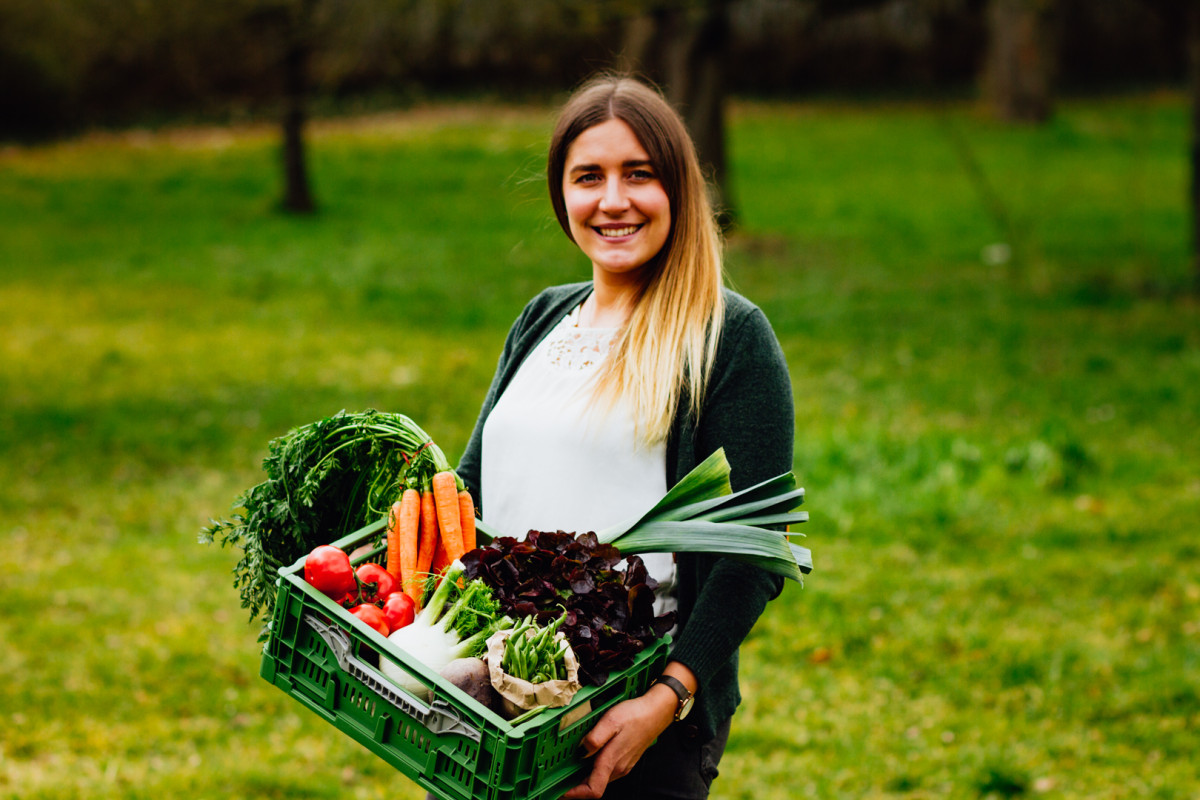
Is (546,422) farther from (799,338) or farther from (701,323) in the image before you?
(799,338)

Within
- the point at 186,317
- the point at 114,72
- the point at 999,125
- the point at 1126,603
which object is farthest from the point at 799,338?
the point at 114,72

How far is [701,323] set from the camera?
240 centimetres

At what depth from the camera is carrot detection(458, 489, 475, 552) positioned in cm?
232

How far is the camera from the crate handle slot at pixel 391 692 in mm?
1915

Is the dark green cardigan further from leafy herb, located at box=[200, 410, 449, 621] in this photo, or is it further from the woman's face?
leafy herb, located at box=[200, 410, 449, 621]

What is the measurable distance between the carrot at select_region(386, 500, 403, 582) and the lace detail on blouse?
542mm

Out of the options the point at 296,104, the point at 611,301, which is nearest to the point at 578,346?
the point at 611,301

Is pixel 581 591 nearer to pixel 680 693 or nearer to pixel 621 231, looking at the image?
pixel 680 693

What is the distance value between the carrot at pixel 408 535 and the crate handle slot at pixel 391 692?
0.66 feet

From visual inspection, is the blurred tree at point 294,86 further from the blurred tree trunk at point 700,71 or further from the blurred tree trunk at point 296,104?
the blurred tree trunk at point 700,71

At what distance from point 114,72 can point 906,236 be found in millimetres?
17395

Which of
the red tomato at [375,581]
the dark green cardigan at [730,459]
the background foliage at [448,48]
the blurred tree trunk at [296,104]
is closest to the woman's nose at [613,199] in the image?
the dark green cardigan at [730,459]

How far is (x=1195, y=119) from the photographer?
1109 cm

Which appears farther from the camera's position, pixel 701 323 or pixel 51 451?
pixel 51 451
